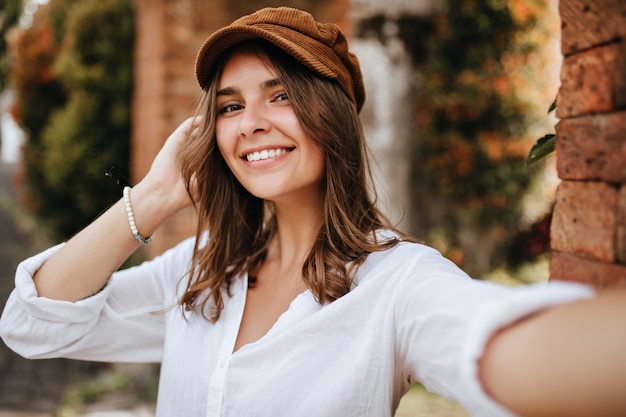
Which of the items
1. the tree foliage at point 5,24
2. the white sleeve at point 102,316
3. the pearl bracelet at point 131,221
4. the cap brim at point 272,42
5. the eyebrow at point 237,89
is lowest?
the white sleeve at point 102,316

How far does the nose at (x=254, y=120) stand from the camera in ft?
5.54

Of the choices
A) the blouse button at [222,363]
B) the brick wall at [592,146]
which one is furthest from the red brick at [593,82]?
the blouse button at [222,363]

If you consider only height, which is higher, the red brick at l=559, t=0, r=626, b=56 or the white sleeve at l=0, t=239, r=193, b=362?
the red brick at l=559, t=0, r=626, b=56

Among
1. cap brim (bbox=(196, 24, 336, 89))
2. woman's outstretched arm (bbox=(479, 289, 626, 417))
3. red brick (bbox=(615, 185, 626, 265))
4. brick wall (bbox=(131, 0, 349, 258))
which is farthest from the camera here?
brick wall (bbox=(131, 0, 349, 258))

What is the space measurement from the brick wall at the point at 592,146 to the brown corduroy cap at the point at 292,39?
75 centimetres

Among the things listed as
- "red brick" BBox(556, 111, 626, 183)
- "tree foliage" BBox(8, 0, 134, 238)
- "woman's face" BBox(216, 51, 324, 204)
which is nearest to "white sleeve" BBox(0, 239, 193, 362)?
"woman's face" BBox(216, 51, 324, 204)

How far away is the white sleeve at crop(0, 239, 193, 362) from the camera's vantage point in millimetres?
1759

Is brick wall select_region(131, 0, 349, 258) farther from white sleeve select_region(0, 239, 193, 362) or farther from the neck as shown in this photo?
the neck

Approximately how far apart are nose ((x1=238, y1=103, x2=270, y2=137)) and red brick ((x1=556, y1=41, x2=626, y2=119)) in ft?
2.81

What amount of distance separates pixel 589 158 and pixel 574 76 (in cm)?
16

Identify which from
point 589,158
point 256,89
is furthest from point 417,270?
point 256,89

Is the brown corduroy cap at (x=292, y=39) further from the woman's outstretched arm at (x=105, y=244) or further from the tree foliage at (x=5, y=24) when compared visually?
the tree foliage at (x=5, y=24)

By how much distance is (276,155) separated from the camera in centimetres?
171

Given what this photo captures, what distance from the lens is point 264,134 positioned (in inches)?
66.9
